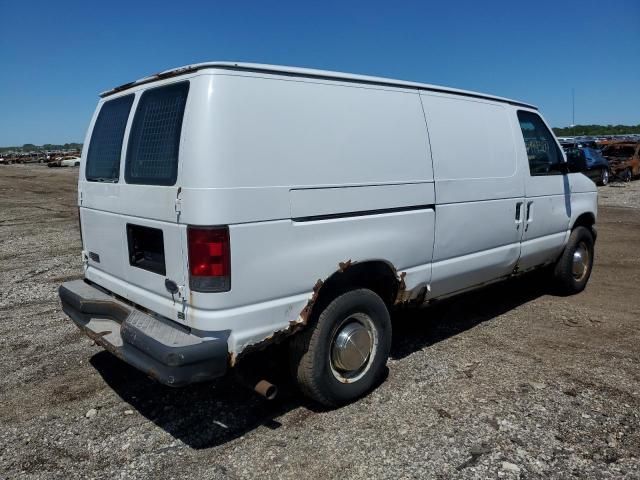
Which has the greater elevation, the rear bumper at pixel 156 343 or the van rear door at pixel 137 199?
the van rear door at pixel 137 199

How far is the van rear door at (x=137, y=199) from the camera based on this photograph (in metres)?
3.10

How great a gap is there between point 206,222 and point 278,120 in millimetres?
777

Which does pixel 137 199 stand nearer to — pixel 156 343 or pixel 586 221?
pixel 156 343

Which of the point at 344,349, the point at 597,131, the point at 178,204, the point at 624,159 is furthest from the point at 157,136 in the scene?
the point at 597,131

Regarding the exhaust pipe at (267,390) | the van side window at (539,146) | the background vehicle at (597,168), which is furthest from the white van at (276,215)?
the background vehicle at (597,168)

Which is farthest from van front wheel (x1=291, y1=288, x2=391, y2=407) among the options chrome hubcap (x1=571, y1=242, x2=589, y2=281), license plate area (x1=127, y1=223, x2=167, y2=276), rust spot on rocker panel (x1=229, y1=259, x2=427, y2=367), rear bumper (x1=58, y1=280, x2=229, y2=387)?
chrome hubcap (x1=571, y1=242, x2=589, y2=281)

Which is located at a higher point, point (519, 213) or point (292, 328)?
point (519, 213)

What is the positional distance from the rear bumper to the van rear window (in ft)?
2.81

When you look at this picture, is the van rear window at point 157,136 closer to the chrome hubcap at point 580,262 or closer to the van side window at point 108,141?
the van side window at point 108,141

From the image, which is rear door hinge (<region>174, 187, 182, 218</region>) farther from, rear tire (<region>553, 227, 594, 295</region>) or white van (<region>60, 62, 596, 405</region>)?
rear tire (<region>553, 227, 594, 295</region>)

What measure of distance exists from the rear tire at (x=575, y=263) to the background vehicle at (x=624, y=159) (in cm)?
1935

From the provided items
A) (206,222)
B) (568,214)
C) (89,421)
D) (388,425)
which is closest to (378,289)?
(388,425)

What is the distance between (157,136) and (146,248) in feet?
2.39

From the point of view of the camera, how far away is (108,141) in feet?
12.9
